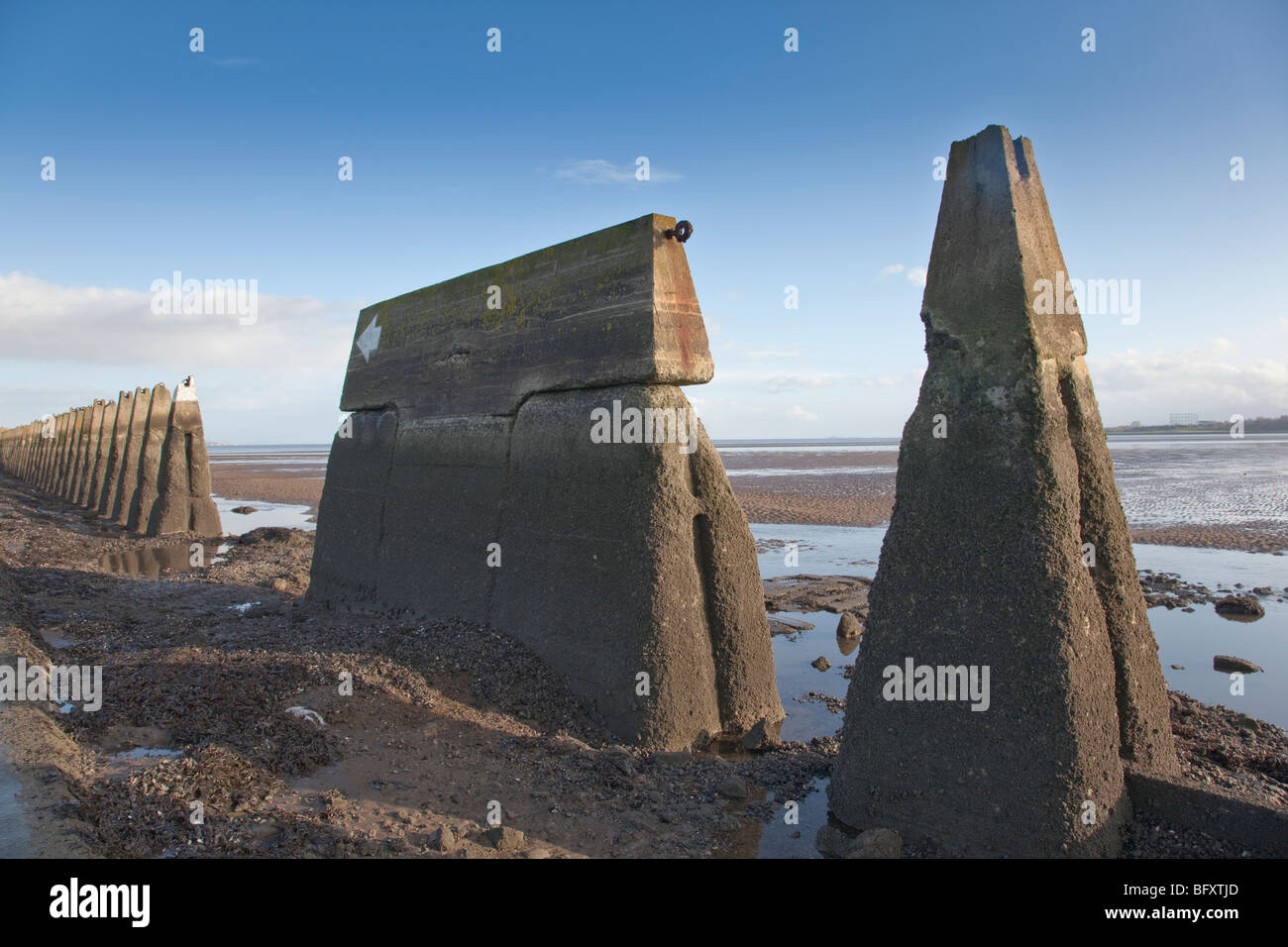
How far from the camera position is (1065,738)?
3.81 metres

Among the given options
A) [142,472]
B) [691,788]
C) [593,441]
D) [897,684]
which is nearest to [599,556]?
[593,441]

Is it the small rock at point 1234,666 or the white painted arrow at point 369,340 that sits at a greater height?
the white painted arrow at point 369,340

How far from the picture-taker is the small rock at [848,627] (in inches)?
381

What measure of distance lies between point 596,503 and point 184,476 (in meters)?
16.8

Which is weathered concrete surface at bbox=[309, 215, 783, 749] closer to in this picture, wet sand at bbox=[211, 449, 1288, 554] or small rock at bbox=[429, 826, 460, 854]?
small rock at bbox=[429, 826, 460, 854]

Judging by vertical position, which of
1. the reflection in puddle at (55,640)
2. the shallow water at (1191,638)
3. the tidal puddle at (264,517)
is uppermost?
the tidal puddle at (264,517)

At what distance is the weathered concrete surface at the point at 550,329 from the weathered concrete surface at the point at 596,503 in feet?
0.06

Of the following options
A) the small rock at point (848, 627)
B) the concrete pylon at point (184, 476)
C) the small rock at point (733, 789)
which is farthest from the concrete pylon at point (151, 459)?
the small rock at point (733, 789)

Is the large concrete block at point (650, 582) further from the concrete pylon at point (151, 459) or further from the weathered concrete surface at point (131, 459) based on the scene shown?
the weathered concrete surface at point (131, 459)
